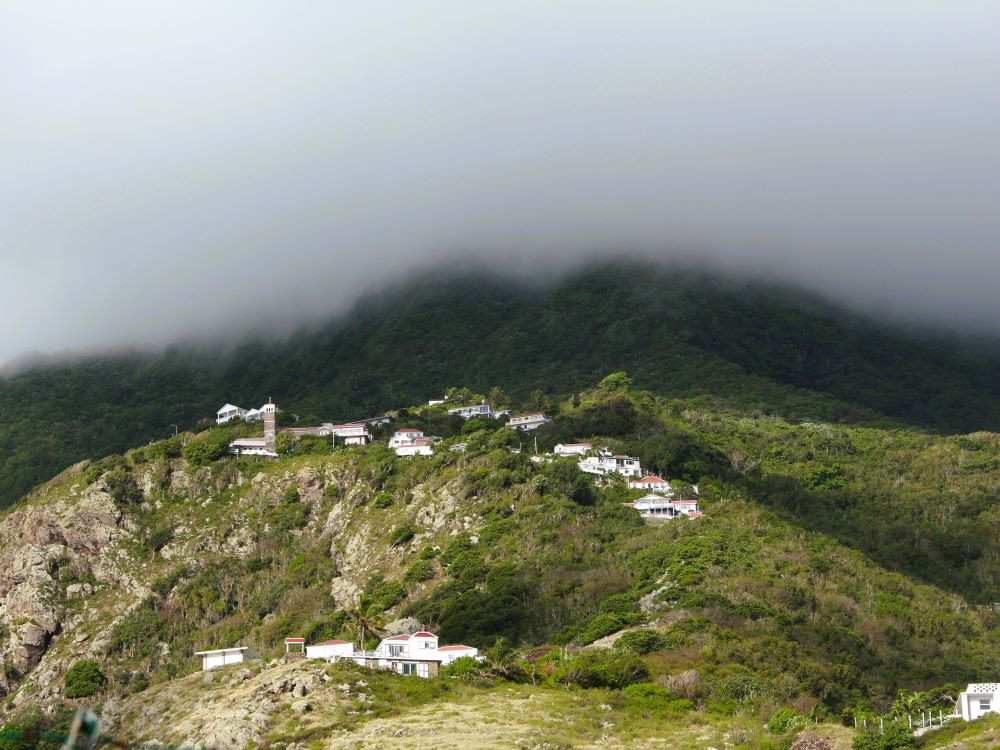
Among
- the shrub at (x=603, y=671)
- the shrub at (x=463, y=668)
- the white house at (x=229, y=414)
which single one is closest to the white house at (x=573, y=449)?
the shrub at (x=603, y=671)

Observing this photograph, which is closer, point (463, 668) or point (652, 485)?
point (463, 668)

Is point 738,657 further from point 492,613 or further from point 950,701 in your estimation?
point 492,613

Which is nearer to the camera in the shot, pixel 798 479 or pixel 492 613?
pixel 492 613

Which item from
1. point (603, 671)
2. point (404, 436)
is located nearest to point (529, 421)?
point (404, 436)

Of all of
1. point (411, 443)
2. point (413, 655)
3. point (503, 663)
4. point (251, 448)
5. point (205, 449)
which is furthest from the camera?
point (251, 448)

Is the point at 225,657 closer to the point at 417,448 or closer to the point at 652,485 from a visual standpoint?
the point at 652,485

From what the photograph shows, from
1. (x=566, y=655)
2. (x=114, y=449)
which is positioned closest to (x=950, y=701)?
(x=566, y=655)

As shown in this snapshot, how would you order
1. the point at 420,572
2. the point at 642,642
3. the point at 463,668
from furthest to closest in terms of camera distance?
the point at 420,572 < the point at 642,642 < the point at 463,668
